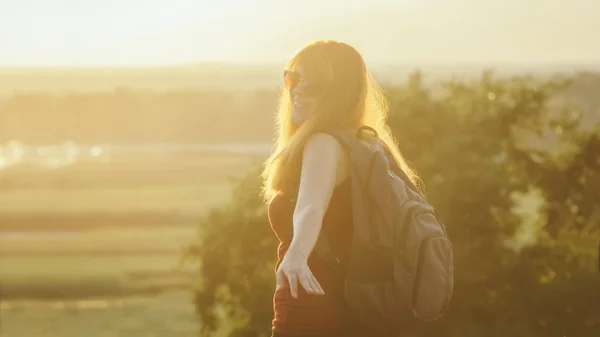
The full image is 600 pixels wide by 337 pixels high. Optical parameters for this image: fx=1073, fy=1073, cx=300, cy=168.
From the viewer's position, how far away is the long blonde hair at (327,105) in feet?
13.8

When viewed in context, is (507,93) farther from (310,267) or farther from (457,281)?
(310,267)

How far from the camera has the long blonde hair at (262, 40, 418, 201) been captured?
4.22 metres

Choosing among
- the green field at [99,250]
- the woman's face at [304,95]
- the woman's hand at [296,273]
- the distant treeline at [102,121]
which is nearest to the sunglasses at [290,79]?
the woman's face at [304,95]

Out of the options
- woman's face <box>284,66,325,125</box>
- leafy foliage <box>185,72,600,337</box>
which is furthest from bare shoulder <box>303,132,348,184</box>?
leafy foliage <box>185,72,600,337</box>

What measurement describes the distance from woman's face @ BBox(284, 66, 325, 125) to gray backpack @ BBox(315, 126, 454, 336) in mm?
274

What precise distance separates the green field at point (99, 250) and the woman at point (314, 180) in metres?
16.9

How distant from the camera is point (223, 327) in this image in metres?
20.2

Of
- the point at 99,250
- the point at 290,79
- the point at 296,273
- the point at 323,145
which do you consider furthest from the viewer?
the point at 99,250

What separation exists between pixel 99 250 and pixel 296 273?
5234 cm

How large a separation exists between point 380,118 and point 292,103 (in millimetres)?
407

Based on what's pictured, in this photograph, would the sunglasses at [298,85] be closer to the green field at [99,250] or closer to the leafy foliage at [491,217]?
the leafy foliage at [491,217]

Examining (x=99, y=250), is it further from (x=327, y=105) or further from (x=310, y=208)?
(x=310, y=208)

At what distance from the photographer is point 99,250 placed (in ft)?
181

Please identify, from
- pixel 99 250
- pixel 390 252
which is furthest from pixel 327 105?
pixel 99 250
